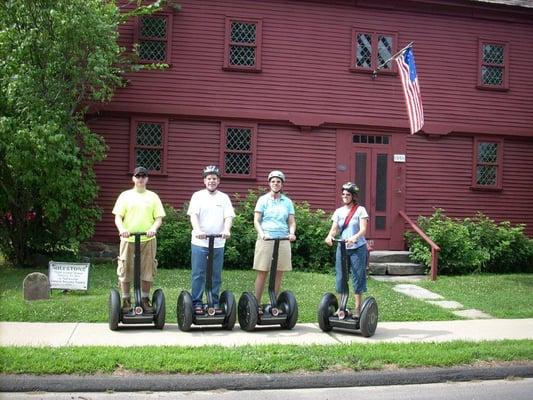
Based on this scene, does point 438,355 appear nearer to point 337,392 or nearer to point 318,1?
point 337,392

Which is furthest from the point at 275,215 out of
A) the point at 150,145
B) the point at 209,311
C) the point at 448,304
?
the point at 150,145

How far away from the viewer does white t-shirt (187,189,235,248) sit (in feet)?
24.7

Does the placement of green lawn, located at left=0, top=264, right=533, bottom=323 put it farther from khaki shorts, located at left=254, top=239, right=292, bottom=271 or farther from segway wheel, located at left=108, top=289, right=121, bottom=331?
khaki shorts, located at left=254, top=239, right=292, bottom=271

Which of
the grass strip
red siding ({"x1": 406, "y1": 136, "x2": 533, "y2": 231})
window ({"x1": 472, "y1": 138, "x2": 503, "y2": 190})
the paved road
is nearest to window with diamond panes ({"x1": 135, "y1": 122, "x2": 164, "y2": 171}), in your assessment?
red siding ({"x1": 406, "y1": 136, "x2": 533, "y2": 231})

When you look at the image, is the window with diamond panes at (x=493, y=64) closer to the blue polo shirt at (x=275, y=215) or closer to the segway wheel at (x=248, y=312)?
the blue polo shirt at (x=275, y=215)

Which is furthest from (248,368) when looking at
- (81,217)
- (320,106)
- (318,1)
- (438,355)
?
(318,1)

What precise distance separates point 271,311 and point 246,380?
6.65ft

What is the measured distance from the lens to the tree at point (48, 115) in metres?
11.3

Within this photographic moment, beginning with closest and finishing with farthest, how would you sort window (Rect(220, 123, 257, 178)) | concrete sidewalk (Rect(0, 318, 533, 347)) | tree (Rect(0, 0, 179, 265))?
concrete sidewalk (Rect(0, 318, 533, 347))
tree (Rect(0, 0, 179, 265))
window (Rect(220, 123, 257, 178))

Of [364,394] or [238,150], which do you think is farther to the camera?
[238,150]

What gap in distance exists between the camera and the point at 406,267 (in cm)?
1391

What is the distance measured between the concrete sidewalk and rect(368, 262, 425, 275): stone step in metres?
5.27

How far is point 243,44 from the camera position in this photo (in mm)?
14812

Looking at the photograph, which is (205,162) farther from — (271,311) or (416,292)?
(271,311)
